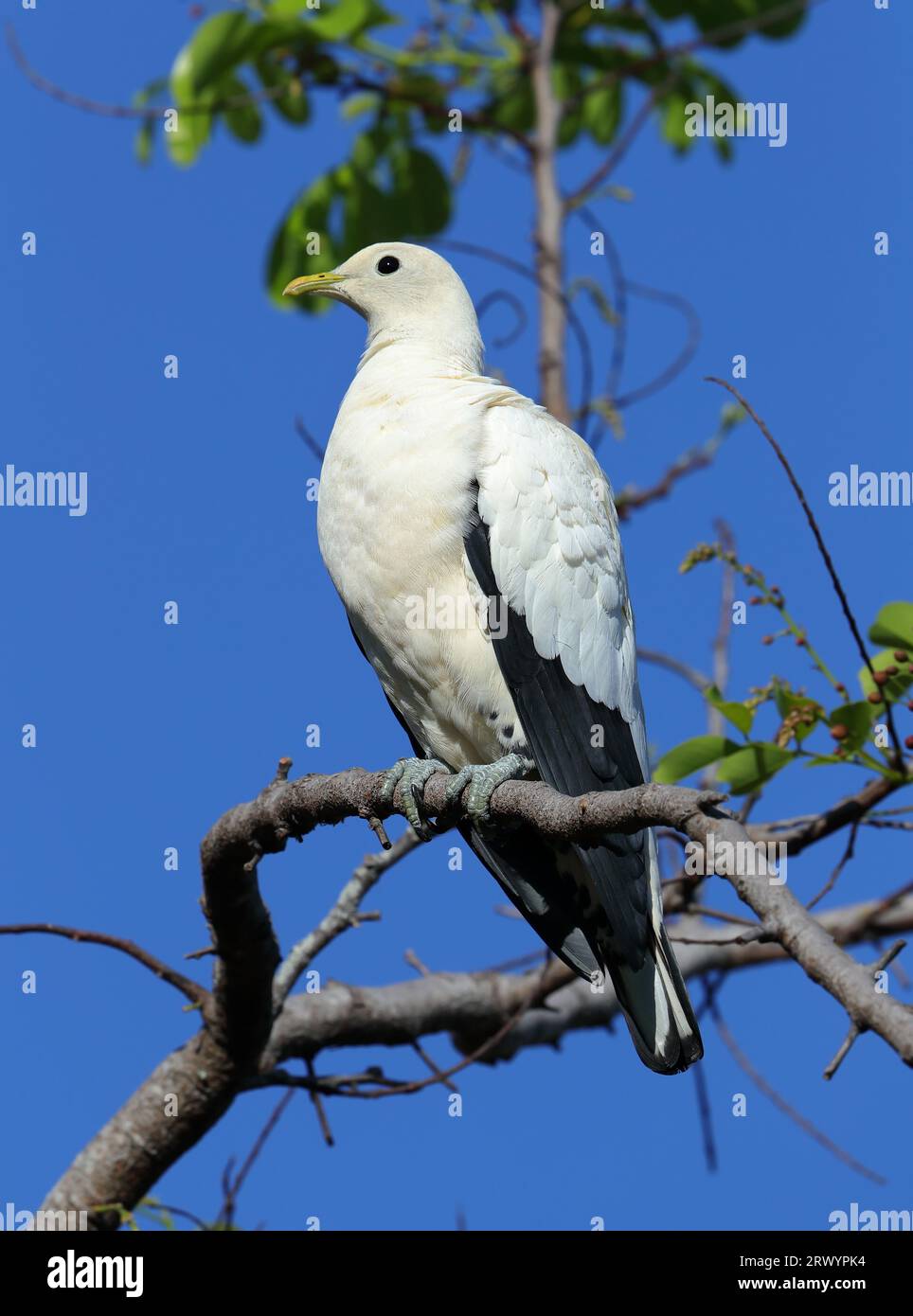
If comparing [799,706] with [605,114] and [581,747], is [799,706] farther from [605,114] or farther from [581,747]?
[605,114]

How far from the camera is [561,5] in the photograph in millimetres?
6195

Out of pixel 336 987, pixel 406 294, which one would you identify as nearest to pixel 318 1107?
pixel 336 987

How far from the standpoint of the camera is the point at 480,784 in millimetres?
3988

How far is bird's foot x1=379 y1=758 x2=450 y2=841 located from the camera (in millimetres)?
3992

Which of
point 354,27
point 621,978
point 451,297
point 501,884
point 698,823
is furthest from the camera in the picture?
point 354,27

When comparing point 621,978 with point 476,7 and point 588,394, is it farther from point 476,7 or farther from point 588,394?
point 476,7

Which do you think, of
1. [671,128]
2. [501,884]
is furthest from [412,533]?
[671,128]

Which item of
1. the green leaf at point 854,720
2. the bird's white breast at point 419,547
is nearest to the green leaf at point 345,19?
the bird's white breast at point 419,547

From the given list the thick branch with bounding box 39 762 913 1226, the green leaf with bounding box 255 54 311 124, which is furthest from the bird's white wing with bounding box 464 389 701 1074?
the green leaf with bounding box 255 54 311 124

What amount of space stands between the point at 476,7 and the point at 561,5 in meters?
0.37

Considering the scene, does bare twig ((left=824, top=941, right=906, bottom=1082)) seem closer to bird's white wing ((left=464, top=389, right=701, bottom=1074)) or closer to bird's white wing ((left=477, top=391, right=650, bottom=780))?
bird's white wing ((left=464, top=389, right=701, bottom=1074))

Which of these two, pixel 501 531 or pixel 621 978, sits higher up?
pixel 501 531

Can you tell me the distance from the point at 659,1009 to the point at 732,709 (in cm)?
93

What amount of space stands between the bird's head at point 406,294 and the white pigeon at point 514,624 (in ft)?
2.16
